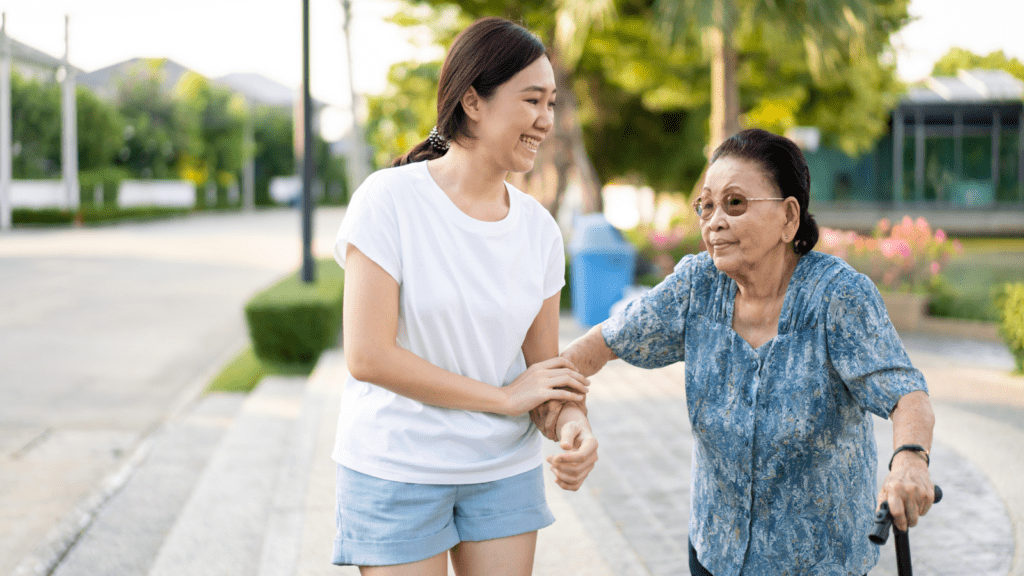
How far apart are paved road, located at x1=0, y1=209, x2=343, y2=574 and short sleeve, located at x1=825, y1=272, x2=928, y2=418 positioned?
3.93m

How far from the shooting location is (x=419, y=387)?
6.21ft

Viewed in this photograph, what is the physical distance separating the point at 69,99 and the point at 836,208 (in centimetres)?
3025

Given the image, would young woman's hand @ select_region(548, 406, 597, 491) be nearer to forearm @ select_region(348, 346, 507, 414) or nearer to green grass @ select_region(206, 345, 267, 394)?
forearm @ select_region(348, 346, 507, 414)

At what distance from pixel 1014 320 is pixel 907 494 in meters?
6.92

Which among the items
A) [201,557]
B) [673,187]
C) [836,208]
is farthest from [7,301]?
[836,208]

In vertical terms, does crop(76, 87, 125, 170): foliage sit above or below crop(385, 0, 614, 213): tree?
above

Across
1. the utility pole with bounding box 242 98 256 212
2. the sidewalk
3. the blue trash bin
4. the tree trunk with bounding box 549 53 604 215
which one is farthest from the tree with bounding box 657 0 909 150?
the utility pole with bounding box 242 98 256 212

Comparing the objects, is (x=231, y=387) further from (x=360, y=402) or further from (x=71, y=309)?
(x=360, y=402)

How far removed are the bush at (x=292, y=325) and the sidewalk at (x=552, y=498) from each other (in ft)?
3.91

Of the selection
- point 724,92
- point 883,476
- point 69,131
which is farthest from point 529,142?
point 69,131

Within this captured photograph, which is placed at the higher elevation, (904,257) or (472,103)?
(472,103)

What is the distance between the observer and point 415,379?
6.19ft

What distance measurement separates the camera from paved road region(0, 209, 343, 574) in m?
5.70

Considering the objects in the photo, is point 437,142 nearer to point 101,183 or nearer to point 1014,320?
point 1014,320
